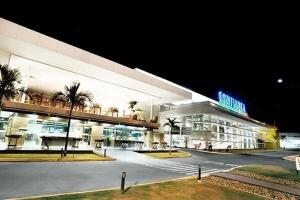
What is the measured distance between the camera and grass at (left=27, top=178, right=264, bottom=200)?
7.70 m

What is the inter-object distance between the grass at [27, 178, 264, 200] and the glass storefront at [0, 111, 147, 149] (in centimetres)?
1371

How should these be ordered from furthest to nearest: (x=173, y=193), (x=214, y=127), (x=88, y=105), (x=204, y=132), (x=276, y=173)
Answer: (x=214, y=127) → (x=204, y=132) → (x=88, y=105) → (x=276, y=173) → (x=173, y=193)

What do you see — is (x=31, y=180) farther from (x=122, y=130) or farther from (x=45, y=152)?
(x=122, y=130)

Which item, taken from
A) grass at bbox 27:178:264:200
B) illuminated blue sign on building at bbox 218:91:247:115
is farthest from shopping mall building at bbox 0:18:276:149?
grass at bbox 27:178:264:200

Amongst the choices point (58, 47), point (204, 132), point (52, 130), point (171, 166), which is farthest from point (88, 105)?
point (204, 132)

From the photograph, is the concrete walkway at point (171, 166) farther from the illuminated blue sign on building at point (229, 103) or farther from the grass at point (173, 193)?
the illuminated blue sign on building at point (229, 103)

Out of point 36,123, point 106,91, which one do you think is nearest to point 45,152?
point 36,123

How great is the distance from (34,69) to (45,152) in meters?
9.87

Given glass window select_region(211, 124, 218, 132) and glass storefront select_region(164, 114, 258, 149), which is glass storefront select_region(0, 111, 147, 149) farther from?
glass window select_region(211, 124, 218, 132)

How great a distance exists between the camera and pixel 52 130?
2347 cm

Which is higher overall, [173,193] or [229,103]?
[229,103]

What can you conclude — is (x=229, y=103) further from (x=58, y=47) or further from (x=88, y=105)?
(x=58, y=47)

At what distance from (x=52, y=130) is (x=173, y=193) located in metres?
19.0

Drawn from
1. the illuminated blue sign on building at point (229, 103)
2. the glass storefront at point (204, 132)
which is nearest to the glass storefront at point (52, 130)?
the glass storefront at point (204, 132)
